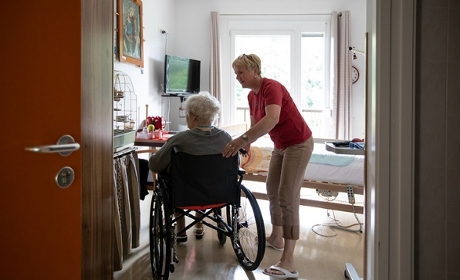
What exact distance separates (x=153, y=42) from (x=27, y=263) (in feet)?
13.2

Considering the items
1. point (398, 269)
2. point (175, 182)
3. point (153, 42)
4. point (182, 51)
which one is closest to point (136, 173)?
point (175, 182)

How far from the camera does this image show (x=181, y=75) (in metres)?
4.91

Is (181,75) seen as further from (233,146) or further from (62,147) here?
(62,147)

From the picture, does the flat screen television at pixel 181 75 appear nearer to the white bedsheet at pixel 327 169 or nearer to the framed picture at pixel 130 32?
the framed picture at pixel 130 32

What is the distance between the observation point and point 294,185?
82.1 inches

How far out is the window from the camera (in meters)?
5.28

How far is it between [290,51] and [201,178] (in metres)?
3.83

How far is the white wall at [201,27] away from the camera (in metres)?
4.80

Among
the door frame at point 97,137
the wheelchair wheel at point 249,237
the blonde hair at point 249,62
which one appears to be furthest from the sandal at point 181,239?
the door frame at point 97,137

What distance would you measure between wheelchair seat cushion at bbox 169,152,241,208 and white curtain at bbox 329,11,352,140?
11.3 ft

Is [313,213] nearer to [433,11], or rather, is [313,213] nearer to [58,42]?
[433,11]

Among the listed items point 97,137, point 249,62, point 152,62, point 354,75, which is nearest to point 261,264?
point 249,62

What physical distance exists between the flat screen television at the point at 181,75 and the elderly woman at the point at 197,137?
2.57 m

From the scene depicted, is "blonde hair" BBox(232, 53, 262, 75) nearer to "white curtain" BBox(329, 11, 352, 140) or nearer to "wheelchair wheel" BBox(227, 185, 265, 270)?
"wheelchair wheel" BBox(227, 185, 265, 270)
